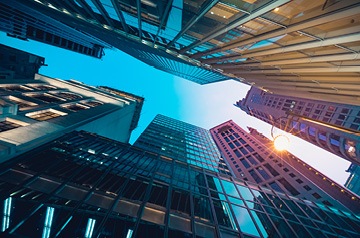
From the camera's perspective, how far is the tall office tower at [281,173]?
34291mm

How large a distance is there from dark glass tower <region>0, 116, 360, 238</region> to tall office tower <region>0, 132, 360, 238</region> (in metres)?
0.04

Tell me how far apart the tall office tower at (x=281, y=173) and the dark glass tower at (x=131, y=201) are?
12055 mm

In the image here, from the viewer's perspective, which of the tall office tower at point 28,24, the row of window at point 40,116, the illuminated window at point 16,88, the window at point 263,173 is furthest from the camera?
→ the window at point 263,173

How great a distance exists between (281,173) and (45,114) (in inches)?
1825

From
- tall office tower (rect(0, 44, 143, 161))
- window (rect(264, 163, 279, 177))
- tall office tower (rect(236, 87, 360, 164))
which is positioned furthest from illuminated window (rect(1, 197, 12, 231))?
window (rect(264, 163, 279, 177))

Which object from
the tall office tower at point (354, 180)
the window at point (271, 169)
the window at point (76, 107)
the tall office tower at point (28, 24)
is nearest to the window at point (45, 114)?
the window at point (76, 107)

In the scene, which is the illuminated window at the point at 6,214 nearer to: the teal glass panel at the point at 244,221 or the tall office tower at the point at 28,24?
the teal glass panel at the point at 244,221

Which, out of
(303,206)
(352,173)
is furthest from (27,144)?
(352,173)

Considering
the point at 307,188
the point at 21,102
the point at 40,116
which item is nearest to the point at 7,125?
the point at 40,116

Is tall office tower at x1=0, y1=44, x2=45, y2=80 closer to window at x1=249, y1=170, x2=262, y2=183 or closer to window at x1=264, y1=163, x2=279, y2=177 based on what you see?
window at x1=249, y1=170, x2=262, y2=183

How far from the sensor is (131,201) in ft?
43.6

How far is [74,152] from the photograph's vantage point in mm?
17516

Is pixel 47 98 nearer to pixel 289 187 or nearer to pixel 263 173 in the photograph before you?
pixel 289 187

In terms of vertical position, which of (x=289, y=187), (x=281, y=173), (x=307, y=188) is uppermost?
(x=307, y=188)
